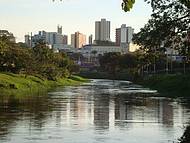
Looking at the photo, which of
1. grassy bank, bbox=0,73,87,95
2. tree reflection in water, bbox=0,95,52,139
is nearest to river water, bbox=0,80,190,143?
tree reflection in water, bbox=0,95,52,139

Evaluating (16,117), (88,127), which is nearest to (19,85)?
(16,117)

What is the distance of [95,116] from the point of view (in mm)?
39031

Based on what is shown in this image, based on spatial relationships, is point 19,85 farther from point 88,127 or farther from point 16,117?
point 88,127

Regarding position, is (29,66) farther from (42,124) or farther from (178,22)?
(178,22)

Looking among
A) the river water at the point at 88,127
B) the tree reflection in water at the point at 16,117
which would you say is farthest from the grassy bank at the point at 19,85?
the river water at the point at 88,127

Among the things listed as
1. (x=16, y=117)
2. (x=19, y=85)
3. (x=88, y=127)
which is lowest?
(x=88, y=127)

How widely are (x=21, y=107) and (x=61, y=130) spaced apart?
1632 centimetres

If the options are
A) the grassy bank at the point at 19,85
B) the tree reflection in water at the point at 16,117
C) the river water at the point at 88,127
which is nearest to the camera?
the river water at the point at 88,127

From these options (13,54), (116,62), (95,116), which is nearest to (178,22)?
(95,116)

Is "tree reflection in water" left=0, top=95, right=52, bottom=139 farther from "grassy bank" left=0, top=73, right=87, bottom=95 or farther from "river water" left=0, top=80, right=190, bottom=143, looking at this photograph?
"grassy bank" left=0, top=73, right=87, bottom=95

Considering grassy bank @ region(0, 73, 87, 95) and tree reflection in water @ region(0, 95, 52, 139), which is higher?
grassy bank @ region(0, 73, 87, 95)

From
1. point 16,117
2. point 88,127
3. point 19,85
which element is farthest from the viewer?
point 19,85

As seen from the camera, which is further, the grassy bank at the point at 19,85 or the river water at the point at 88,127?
the grassy bank at the point at 19,85

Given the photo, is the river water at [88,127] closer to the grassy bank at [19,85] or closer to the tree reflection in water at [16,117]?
the tree reflection in water at [16,117]
